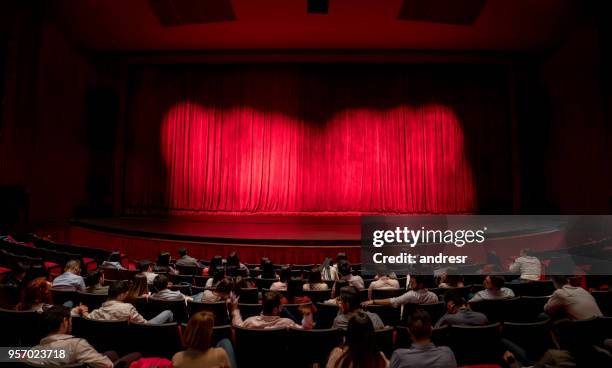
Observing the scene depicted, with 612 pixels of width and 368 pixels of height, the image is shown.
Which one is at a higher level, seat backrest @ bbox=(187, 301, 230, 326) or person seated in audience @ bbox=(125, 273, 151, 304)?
person seated in audience @ bbox=(125, 273, 151, 304)

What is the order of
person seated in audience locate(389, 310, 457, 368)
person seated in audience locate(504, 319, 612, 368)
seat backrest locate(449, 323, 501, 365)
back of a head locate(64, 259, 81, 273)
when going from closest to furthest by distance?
person seated in audience locate(504, 319, 612, 368), person seated in audience locate(389, 310, 457, 368), seat backrest locate(449, 323, 501, 365), back of a head locate(64, 259, 81, 273)

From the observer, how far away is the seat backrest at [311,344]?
116 inches

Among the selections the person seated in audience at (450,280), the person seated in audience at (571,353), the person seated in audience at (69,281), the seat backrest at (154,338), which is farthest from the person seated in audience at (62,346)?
the person seated in audience at (450,280)

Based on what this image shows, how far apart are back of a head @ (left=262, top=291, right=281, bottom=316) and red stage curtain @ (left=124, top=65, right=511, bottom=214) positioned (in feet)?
35.0

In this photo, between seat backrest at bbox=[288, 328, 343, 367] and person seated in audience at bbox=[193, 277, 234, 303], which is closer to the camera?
seat backrest at bbox=[288, 328, 343, 367]

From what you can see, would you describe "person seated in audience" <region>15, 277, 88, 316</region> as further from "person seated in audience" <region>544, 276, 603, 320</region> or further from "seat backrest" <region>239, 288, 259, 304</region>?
"person seated in audience" <region>544, 276, 603, 320</region>

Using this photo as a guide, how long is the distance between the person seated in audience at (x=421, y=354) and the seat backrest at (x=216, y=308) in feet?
5.79

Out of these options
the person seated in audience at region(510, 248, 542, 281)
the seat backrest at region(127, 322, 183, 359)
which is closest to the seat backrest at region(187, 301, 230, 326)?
the seat backrest at region(127, 322, 183, 359)

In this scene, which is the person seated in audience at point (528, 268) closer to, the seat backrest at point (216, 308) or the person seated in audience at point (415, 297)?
the person seated in audience at point (415, 297)

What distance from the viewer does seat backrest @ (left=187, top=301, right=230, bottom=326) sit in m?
3.61

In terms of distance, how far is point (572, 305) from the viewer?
11.5 ft

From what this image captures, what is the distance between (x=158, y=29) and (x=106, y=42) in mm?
1940

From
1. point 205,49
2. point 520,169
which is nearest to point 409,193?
point 520,169

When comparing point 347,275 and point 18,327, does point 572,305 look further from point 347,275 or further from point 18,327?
point 18,327
